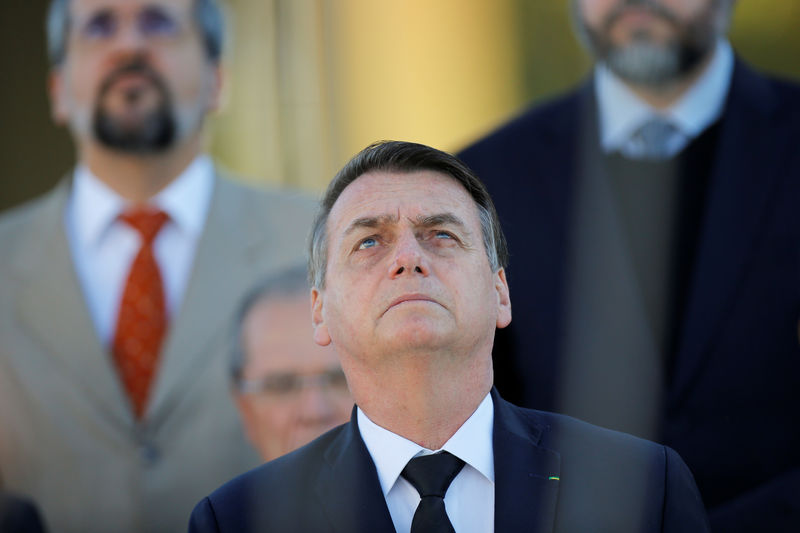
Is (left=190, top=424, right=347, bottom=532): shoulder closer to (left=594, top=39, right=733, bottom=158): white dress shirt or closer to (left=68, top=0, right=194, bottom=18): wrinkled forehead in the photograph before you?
(left=594, top=39, right=733, bottom=158): white dress shirt

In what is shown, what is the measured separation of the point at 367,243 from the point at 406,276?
158mm

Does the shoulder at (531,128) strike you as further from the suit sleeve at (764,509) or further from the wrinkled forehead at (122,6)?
the suit sleeve at (764,509)

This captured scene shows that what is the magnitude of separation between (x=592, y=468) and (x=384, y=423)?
407 mm

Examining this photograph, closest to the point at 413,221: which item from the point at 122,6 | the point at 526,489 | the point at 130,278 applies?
the point at 526,489

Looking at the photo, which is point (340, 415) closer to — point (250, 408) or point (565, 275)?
point (250, 408)

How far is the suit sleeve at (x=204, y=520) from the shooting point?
204 cm

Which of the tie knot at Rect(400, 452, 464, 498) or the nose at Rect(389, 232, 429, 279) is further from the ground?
the nose at Rect(389, 232, 429, 279)

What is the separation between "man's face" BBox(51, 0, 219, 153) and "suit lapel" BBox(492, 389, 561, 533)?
211 cm

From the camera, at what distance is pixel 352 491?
2.01 m

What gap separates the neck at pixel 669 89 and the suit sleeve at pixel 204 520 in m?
2.09

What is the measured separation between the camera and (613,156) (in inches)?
136

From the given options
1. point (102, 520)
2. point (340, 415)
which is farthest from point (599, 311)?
point (102, 520)

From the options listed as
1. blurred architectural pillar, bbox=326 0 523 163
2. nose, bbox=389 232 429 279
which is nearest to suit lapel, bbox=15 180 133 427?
blurred architectural pillar, bbox=326 0 523 163

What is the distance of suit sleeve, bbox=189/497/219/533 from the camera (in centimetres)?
204
